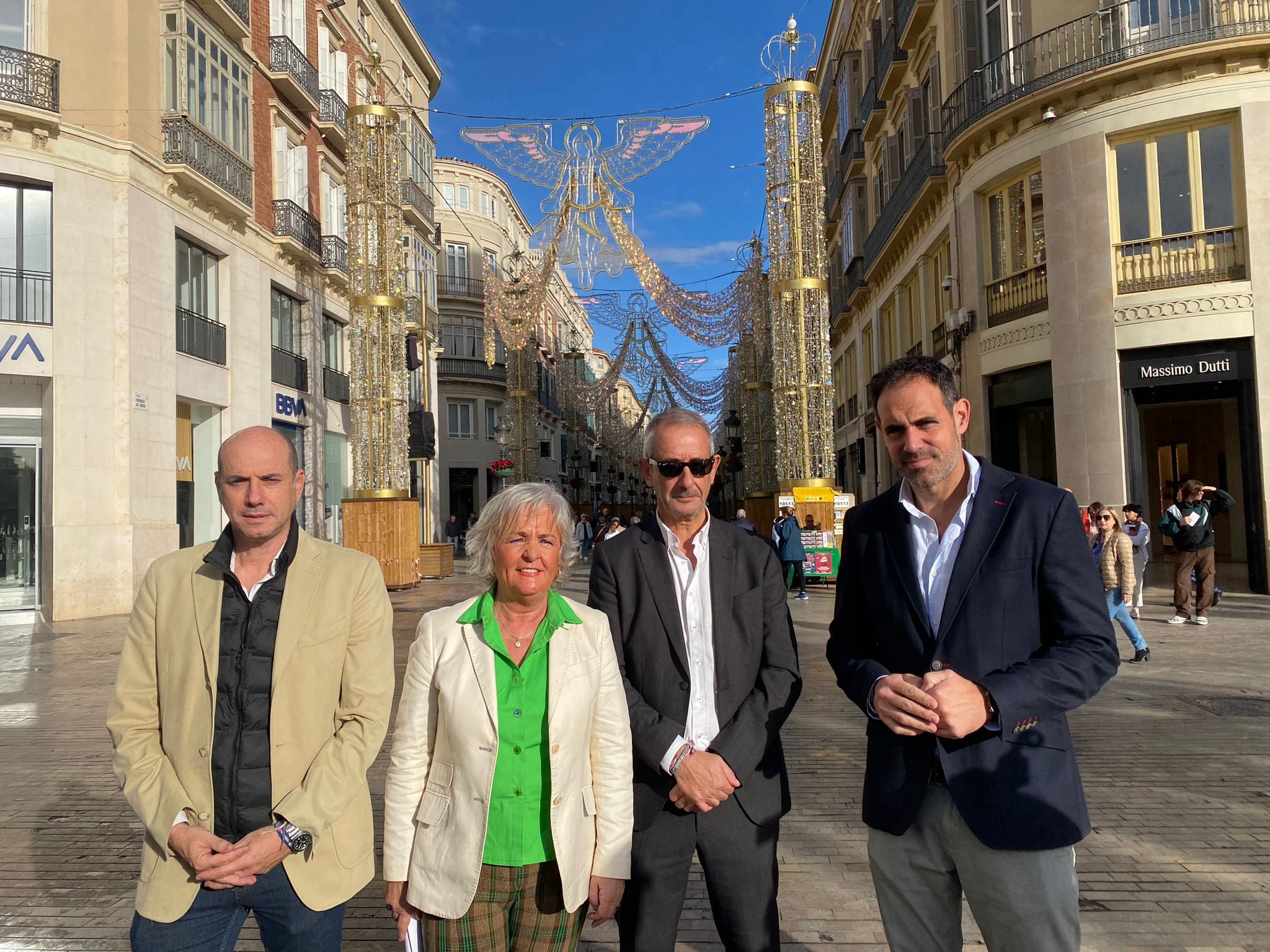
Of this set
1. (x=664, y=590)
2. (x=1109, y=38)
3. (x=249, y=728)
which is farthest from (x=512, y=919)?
(x=1109, y=38)

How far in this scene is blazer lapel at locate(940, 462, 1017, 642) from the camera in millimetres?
2387

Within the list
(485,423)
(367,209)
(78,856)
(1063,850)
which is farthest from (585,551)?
(1063,850)

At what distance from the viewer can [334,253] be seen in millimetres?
25844

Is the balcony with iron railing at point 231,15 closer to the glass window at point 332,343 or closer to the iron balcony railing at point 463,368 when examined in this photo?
the glass window at point 332,343

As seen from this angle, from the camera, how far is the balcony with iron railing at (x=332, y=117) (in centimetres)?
2520

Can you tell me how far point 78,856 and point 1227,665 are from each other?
10247 millimetres

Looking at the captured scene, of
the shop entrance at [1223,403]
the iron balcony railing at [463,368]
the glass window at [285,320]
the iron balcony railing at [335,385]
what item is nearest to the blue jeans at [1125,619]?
the shop entrance at [1223,403]

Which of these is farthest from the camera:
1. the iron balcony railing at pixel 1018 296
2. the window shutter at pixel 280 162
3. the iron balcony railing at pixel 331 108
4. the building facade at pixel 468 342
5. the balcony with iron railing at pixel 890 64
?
the building facade at pixel 468 342

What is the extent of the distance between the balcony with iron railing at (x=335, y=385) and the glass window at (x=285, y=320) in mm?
1341

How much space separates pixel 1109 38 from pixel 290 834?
18763 mm

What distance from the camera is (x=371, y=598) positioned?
2613mm

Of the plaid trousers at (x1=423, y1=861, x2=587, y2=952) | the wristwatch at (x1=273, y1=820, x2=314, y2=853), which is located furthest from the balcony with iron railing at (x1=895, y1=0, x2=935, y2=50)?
the wristwatch at (x1=273, y1=820, x2=314, y2=853)

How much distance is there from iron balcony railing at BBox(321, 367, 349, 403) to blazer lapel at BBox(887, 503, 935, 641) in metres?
24.9

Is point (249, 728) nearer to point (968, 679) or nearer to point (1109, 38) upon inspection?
point (968, 679)
